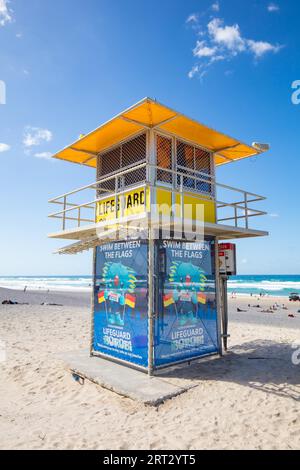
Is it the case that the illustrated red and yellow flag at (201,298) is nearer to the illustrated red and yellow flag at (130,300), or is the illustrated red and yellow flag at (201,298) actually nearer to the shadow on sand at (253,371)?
the shadow on sand at (253,371)

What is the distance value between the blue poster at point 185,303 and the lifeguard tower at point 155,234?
0.03 meters

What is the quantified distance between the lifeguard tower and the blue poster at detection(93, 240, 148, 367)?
0.03 meters

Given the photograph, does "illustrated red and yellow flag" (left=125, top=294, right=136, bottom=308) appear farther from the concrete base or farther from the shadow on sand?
the shadow on sand

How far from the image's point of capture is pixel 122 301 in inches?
364

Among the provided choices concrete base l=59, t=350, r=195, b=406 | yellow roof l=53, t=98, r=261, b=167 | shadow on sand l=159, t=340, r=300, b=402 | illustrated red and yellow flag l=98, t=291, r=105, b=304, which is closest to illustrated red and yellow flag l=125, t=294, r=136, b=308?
illustrated red and yellow flag l=98, t=291, r=105, b=304

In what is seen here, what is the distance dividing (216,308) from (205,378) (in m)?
2.44

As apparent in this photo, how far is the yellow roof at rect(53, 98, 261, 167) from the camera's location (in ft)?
26.2

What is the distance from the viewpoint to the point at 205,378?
26.2ft

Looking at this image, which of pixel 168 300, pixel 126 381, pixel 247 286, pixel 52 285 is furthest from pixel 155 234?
pixel 52 285

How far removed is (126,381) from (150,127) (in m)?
6.41

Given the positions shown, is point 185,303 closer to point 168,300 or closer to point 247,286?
point 168,300

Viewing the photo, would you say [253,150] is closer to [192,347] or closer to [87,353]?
[192,347]

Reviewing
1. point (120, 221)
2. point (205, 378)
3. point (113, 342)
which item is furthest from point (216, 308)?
point (120, 221)
